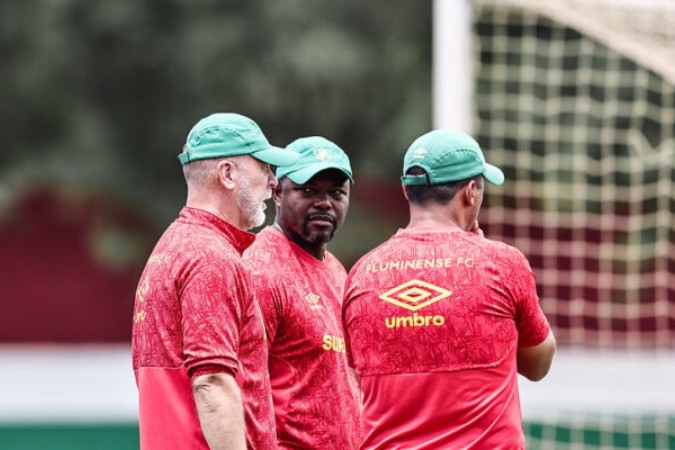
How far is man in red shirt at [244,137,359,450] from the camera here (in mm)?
4062

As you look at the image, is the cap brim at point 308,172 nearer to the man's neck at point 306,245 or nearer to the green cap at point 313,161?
the green cap at point 313,161

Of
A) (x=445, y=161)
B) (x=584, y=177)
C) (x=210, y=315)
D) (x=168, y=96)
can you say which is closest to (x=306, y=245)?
(x=445, y=161)

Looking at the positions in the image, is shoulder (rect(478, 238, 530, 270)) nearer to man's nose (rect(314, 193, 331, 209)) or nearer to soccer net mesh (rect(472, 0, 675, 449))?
man's nose (rect(314, 193, 331, 209))

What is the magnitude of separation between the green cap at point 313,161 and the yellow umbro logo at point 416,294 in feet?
2.78

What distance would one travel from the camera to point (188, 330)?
3.31m

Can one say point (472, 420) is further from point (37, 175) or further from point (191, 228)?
point (37, 175)

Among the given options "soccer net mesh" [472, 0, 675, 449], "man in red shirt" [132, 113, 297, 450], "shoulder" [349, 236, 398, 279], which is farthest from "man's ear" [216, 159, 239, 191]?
"soccer net mesh" [472, 0, 675, 449]

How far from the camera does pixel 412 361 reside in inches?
139

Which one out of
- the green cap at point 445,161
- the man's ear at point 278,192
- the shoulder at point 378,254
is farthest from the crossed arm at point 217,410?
the man's ear at point 278,192

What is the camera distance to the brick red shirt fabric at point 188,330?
10.8 feet

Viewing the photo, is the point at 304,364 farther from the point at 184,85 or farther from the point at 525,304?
the point at 184,85

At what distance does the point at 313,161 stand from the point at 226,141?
792 millimetres

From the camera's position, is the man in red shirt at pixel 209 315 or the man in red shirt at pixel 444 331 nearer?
the man in red shirt at pixel 209 315

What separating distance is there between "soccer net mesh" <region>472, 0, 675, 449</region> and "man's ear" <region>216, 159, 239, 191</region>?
21.3 feet
